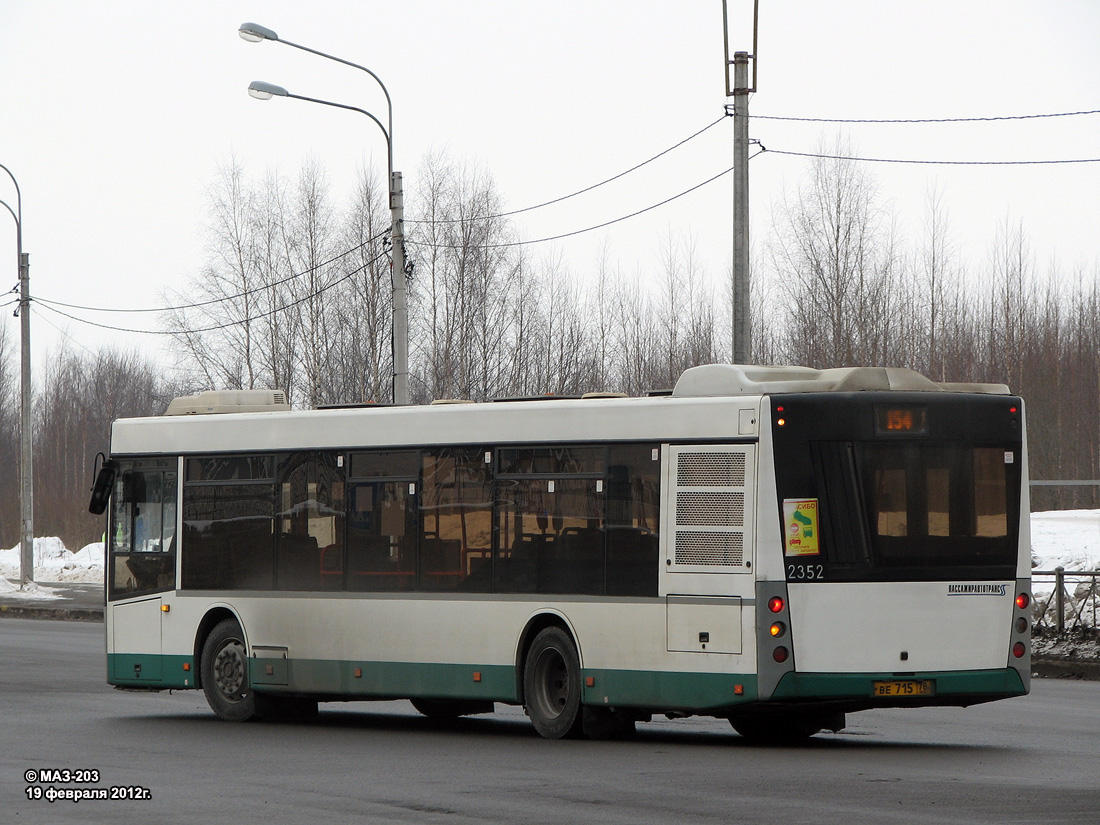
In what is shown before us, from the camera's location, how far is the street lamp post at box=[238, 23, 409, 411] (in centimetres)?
2370

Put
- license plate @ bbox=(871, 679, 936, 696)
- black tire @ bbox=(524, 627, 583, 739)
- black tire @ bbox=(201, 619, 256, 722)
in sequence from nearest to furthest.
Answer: license plate @ bbox=(871, 679, 936, 696) → black tire @ bbox=(524, 627, 583, 739) → black tire @ bbox=(201, 619, 256, 722)

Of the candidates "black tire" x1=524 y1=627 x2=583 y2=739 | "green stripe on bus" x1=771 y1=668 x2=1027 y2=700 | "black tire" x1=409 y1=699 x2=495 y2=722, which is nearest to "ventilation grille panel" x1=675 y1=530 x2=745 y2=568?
"green stripe on bus" x1=771 y1=668 x2=1027 y2=700

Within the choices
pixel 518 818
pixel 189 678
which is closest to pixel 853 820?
pixel 518 818

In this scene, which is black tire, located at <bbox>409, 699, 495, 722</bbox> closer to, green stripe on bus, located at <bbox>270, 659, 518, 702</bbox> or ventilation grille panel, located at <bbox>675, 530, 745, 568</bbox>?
green stripe on bus, located at <bbox>270, 659, 518, 702</bbox>

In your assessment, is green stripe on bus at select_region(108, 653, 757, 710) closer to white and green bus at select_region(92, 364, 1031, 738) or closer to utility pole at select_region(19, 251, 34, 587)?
white and green bus at select_region(92, 364, 1031, 738)

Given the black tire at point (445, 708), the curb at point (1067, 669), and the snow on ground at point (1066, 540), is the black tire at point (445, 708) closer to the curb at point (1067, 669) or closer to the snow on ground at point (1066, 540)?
the curb at point (1067, 669)

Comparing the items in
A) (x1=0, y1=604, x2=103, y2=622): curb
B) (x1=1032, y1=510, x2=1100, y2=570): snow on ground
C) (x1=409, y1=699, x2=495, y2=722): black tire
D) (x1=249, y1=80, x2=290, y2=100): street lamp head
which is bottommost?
(x1=0, y1=604, x2=103, y2=622): curb

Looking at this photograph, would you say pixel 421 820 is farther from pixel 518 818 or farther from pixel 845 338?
pixel 845 338

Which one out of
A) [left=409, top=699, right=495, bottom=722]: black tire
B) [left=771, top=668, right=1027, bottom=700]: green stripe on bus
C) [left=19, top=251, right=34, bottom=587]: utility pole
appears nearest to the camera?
[left=771, top=668, right=1027, bottom=700]: green stripe on bus

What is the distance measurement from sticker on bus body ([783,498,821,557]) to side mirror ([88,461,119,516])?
7.78 m

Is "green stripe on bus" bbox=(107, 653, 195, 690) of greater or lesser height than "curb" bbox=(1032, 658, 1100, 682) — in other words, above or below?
above

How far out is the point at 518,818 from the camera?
879 cm

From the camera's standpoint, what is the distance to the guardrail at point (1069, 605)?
22781mm

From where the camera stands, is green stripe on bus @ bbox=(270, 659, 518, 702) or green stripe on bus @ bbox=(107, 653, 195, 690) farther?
green stripe on bus @ bbox=(107, 653, 195, 690)
